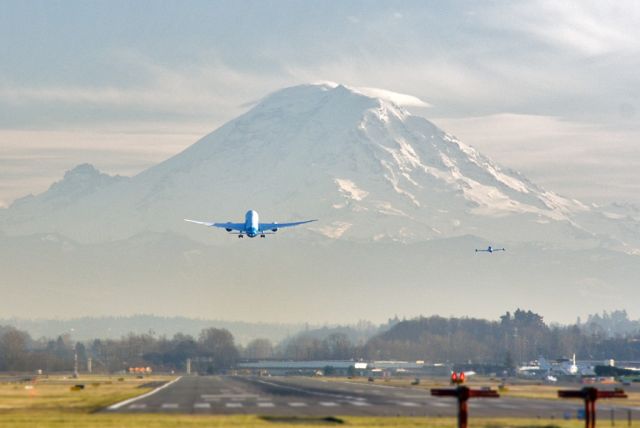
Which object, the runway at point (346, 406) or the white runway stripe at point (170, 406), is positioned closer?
the runway at point (346, 406)

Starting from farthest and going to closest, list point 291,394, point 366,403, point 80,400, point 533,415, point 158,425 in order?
point 291,394, point 80,400, point 366,403, point 533,415, point 158,425

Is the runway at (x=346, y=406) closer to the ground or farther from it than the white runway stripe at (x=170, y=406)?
farther from it

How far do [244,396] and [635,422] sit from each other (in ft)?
228

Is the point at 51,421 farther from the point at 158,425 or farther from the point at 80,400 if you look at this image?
the point at 80,400

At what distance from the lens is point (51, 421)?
390 ft

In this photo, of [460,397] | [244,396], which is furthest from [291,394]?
[460,397]

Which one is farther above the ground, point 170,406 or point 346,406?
point 346,406

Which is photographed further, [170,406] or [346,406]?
[170,406]

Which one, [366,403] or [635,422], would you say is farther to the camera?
[366,403]

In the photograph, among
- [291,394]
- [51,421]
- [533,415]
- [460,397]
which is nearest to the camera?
[460,397]

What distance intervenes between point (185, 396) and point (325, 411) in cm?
4977

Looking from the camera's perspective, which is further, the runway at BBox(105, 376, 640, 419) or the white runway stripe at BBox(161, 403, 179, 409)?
the white runway stripe at BBox(161, 403, 179, 409)

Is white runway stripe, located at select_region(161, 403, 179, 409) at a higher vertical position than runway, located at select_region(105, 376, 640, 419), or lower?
lower

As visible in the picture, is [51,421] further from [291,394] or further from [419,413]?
[291,394]
